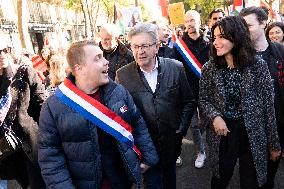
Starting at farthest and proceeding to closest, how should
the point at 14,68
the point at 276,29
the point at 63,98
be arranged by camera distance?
the point at 276,29 → the point at 14,68 → the point at 63,98

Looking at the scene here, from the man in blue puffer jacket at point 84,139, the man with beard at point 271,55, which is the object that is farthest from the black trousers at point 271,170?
the man in blue puffer jacket at point 84,139

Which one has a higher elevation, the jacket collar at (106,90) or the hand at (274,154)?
the jacket collar at (106,90)

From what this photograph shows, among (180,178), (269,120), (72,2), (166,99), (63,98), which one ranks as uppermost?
(72,2)

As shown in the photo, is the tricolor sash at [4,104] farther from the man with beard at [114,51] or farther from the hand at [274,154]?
the hand at [274,154]

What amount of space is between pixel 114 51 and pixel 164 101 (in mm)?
2078

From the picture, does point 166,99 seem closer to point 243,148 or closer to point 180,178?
point 243,148

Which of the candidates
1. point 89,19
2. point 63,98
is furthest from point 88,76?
point 89,19

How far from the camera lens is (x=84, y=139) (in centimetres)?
243

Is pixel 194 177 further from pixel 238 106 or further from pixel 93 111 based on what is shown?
pixel 93 111

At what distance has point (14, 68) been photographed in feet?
Result: 10.8

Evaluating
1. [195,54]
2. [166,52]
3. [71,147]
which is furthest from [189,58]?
[71,147]

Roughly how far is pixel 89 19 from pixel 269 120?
26.6m

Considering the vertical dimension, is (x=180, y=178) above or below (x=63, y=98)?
below

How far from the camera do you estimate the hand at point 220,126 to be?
2.96m
